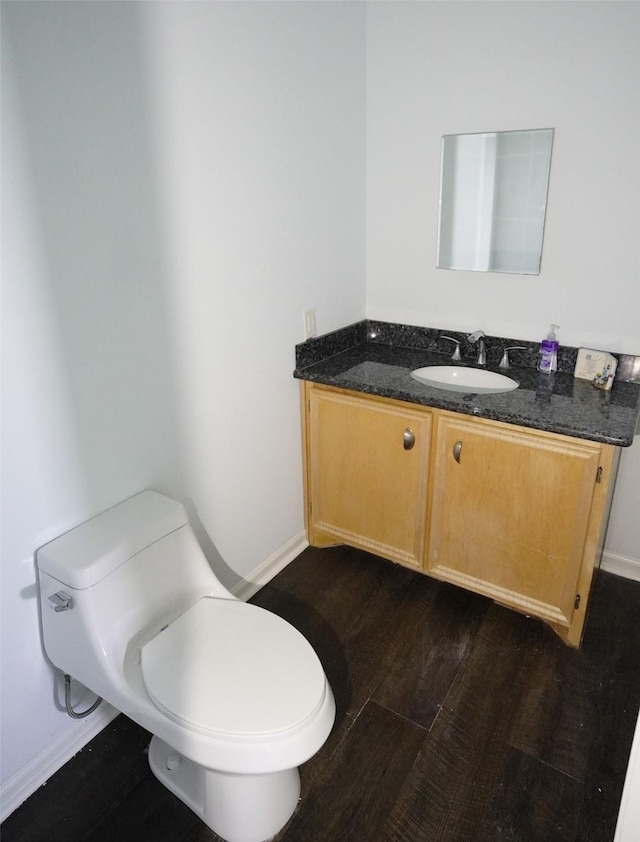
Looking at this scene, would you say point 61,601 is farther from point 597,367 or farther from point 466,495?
point 597,367

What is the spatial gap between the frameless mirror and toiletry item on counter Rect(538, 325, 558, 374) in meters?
0.23

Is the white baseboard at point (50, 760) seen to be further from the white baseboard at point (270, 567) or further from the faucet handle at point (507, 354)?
the faucet handle at point (507, 354)

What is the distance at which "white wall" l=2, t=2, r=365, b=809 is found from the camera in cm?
123

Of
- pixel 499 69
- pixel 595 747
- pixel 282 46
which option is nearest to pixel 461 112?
pixel 499 69

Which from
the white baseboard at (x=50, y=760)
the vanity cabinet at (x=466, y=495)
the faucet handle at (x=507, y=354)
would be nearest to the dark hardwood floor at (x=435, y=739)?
the white baseboard at (x=50, y=760)

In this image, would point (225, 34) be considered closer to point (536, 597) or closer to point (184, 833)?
point (536, 597)

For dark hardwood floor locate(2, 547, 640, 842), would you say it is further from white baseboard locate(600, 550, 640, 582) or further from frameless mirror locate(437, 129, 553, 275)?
frameless mirror locate(437, 129, 553, 275)

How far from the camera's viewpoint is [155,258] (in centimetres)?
150

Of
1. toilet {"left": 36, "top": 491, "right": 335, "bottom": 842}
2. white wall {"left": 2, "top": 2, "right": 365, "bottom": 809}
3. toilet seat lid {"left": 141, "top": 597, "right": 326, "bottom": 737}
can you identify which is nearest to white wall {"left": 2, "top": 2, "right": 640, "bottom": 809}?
white wall {"left": 2, "top": 2, "right": 365, "bottom": 809}

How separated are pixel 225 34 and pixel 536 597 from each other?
1931mm

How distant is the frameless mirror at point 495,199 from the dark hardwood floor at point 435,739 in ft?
4.11

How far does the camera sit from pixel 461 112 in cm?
201

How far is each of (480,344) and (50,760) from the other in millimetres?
1885

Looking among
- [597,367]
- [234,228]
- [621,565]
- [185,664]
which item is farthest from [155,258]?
[621,565]
